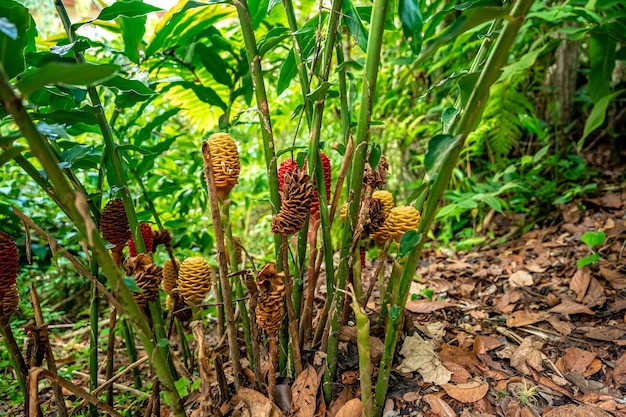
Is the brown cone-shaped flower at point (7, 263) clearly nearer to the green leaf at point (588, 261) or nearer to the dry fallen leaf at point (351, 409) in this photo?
the dry fallen leaf at point (351, 409)

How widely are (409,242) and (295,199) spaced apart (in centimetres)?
25

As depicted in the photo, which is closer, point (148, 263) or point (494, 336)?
point (148, 263)

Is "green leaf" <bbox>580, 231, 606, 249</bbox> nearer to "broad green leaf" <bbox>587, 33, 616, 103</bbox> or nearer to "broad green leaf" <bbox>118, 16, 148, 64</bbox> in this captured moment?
"broad green leaf" <bbox>587, 33, 616, 103</bbox>

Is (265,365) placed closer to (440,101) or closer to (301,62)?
(301,62)

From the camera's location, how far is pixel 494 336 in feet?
4.40

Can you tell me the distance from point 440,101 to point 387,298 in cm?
220

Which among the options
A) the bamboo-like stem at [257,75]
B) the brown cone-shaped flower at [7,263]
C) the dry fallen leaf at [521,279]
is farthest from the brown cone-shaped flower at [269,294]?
the dry fallen leaf at [521,279]

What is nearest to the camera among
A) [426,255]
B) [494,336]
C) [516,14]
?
[516,14]

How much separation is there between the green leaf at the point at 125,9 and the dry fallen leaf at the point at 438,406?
113cm

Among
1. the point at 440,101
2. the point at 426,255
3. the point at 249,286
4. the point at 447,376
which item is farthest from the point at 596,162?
the point at 249,286

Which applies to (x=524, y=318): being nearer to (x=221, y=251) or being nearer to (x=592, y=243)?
(x=592, y=243)

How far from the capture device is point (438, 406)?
101cm

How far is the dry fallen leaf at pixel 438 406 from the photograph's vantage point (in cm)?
100

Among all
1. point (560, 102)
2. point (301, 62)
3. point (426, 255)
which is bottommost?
point (426, 255)
